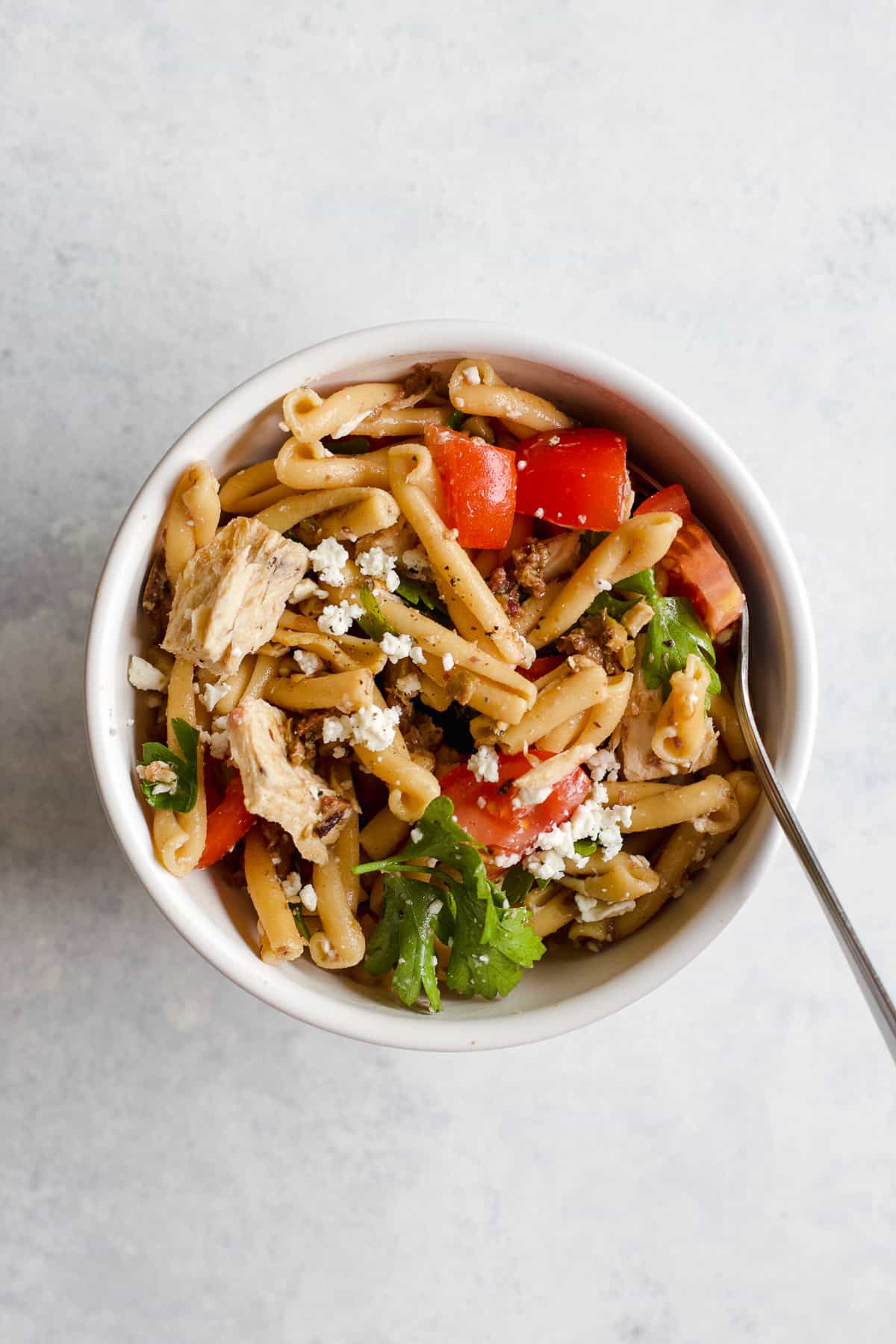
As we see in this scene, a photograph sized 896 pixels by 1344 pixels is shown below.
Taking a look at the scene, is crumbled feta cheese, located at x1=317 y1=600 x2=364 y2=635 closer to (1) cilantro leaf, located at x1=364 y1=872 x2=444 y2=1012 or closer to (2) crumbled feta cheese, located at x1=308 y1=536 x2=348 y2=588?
(2) crumbled feta cheese, located at x1=308 y1=536 x2=348 y2=588

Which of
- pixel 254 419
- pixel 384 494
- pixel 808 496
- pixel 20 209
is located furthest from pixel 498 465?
pixel 20 209

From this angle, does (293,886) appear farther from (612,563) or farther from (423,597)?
(612,563)

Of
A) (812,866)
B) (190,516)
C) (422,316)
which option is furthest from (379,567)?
(812,866)

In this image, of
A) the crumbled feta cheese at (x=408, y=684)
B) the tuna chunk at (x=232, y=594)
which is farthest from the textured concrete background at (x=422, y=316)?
the crumbled feta cheese at (x=408, y=684)

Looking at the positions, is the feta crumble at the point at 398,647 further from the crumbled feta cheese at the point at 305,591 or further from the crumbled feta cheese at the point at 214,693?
the crumbled feta cheese at the point at 214,693

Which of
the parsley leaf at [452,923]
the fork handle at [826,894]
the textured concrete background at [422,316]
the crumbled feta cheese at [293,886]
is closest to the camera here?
the fork handle at [826,894]

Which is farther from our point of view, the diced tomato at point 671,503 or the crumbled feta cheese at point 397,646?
the diced tomato at point 671,503

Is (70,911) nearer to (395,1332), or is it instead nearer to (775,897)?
(395,1332)

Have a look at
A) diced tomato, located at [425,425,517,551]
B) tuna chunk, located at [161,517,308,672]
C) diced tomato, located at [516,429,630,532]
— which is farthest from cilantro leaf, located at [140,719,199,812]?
diced tomato, located at [516,429,630,532]
